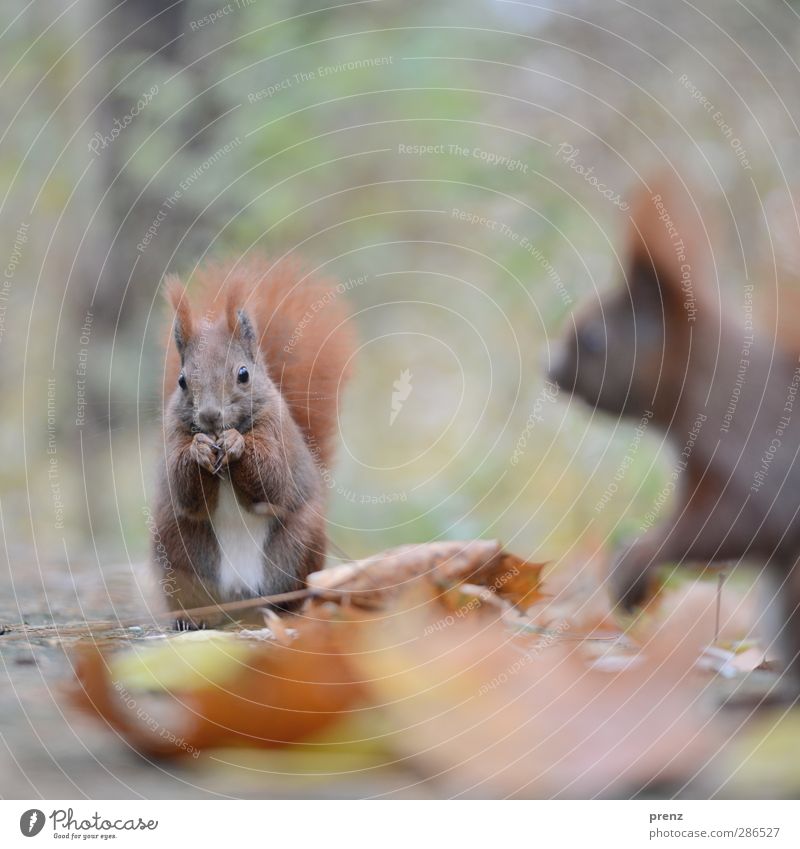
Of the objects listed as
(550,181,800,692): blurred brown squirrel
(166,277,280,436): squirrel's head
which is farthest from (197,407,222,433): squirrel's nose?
(550,181,800,692): blurred brown squirrel

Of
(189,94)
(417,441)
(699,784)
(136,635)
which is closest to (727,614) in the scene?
(699,784)

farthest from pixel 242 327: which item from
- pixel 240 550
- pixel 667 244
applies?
pixel 667 244

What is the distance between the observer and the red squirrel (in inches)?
29.0

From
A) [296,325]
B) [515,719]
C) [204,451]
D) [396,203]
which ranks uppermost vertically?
[396,203]

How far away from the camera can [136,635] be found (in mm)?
682

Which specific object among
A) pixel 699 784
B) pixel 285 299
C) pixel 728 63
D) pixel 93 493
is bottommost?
pixel 699 784

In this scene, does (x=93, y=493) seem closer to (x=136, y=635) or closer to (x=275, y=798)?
(x=136, y=635)

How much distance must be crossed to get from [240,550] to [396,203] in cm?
60

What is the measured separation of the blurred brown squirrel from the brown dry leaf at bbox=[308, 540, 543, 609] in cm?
15

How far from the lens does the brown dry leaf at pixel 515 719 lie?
1.81 ft

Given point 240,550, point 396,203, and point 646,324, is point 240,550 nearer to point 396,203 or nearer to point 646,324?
point 646,324

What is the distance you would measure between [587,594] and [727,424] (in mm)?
214

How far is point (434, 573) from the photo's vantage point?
75cm

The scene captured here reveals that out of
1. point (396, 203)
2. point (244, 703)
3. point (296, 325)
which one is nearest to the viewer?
point (244, 703)
